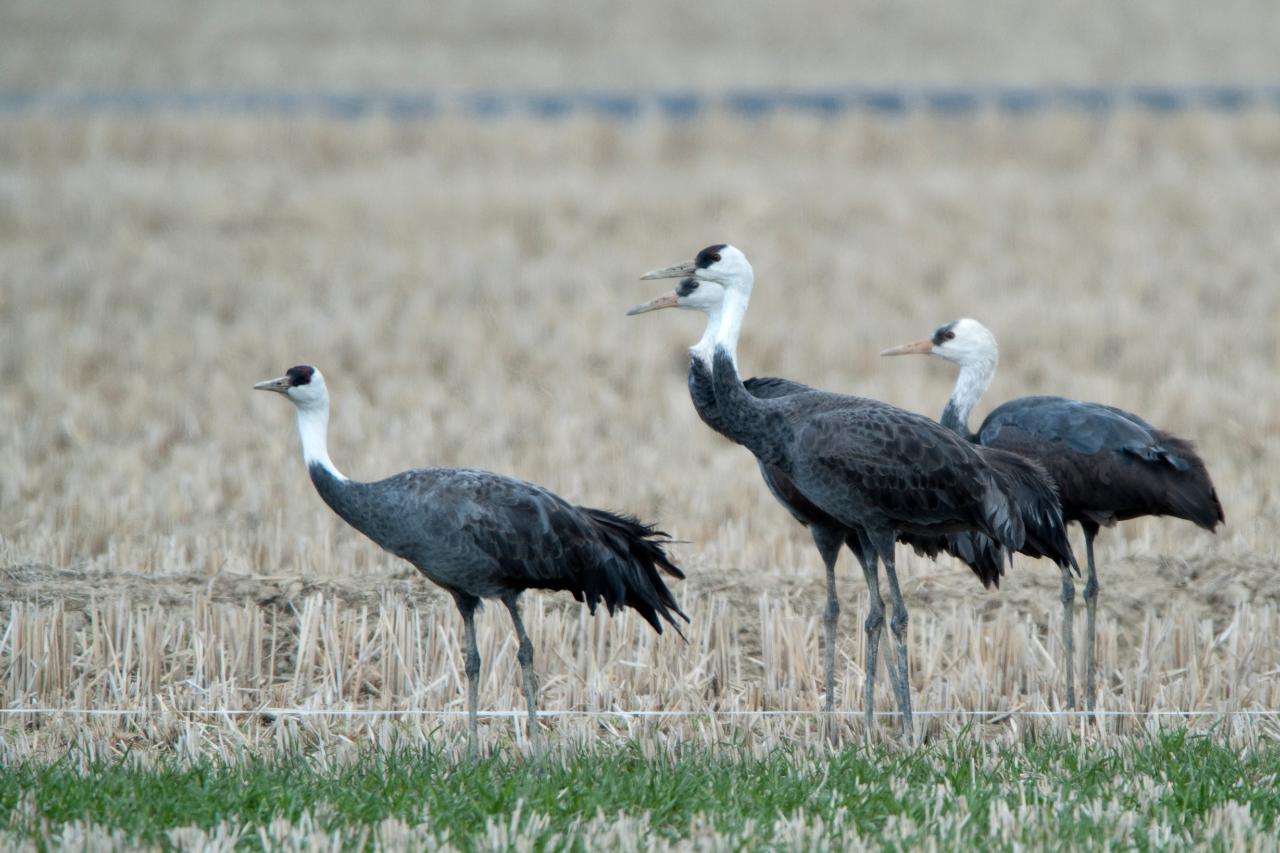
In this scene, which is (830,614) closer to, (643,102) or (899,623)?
(899,623)

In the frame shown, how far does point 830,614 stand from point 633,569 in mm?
1128

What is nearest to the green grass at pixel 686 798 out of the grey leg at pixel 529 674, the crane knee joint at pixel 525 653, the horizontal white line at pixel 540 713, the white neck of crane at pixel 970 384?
the grey leg at pixel 529 674

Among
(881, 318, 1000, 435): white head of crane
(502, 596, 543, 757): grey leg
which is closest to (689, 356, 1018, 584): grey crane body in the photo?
(881, 318, 1000, 435): white head of crane

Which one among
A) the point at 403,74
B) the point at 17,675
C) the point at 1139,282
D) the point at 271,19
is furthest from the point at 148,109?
the point at 17,675

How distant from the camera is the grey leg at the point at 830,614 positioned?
24.0 ft

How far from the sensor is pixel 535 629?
7.76 metres

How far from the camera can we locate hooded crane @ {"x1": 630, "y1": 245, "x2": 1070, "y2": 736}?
6848 millimetres

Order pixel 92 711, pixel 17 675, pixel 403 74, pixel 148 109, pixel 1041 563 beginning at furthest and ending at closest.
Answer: pixel 403 74, pixel 148 109, pixel 1041 563, pixel 17 675, pixel 92 711

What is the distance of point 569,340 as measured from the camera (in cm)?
1514

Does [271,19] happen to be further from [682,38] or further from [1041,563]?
[1041,563]

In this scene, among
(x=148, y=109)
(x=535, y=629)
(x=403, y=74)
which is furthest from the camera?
(x=403, y=74)

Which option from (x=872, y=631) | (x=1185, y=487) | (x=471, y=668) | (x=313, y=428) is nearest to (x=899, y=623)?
(x=872, y=631)

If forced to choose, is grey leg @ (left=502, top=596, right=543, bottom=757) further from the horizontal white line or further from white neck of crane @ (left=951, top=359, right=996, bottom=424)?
white neck of crane @ (left=951, top=359, right=996, bottom=424)

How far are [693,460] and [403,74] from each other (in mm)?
19161
